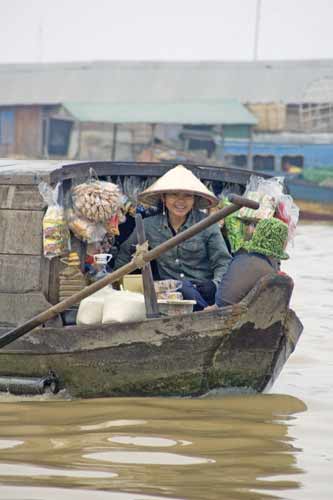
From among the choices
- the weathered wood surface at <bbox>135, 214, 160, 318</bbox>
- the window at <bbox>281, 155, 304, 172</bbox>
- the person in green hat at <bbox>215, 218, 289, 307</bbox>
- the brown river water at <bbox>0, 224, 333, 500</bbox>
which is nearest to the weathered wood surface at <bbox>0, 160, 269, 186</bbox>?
the weathered wood surface at <bbox>135, 214, 160, 318</bbox>

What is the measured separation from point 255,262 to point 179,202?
2.74 feet

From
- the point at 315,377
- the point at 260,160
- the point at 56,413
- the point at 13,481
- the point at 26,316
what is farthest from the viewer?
the point at 260,160

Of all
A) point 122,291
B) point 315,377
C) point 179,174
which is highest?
point 179,174

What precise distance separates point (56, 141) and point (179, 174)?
91.6ft

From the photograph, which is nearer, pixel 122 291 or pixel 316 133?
pixel 122 291

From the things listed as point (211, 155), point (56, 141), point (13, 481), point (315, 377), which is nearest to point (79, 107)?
point (56, 141)

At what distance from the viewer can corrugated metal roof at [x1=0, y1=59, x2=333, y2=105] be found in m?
35.4

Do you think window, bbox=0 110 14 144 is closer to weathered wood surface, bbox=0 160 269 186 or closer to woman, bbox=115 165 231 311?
weathered wood surface, bbox=0 160 269 186

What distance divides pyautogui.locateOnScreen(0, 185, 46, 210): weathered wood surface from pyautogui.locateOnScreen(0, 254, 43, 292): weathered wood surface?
295mm

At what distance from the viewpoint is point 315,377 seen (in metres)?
8.22

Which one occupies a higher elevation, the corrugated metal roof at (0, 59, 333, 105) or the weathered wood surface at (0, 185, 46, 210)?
the corrugated metal roof at (0, 59, 333, 105)

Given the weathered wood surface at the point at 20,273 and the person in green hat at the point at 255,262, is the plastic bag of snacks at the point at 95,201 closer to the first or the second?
the weathered wood surface at the point at 20,273

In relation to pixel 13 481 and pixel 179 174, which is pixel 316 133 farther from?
pixel 13 481

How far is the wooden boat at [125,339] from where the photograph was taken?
671cm
